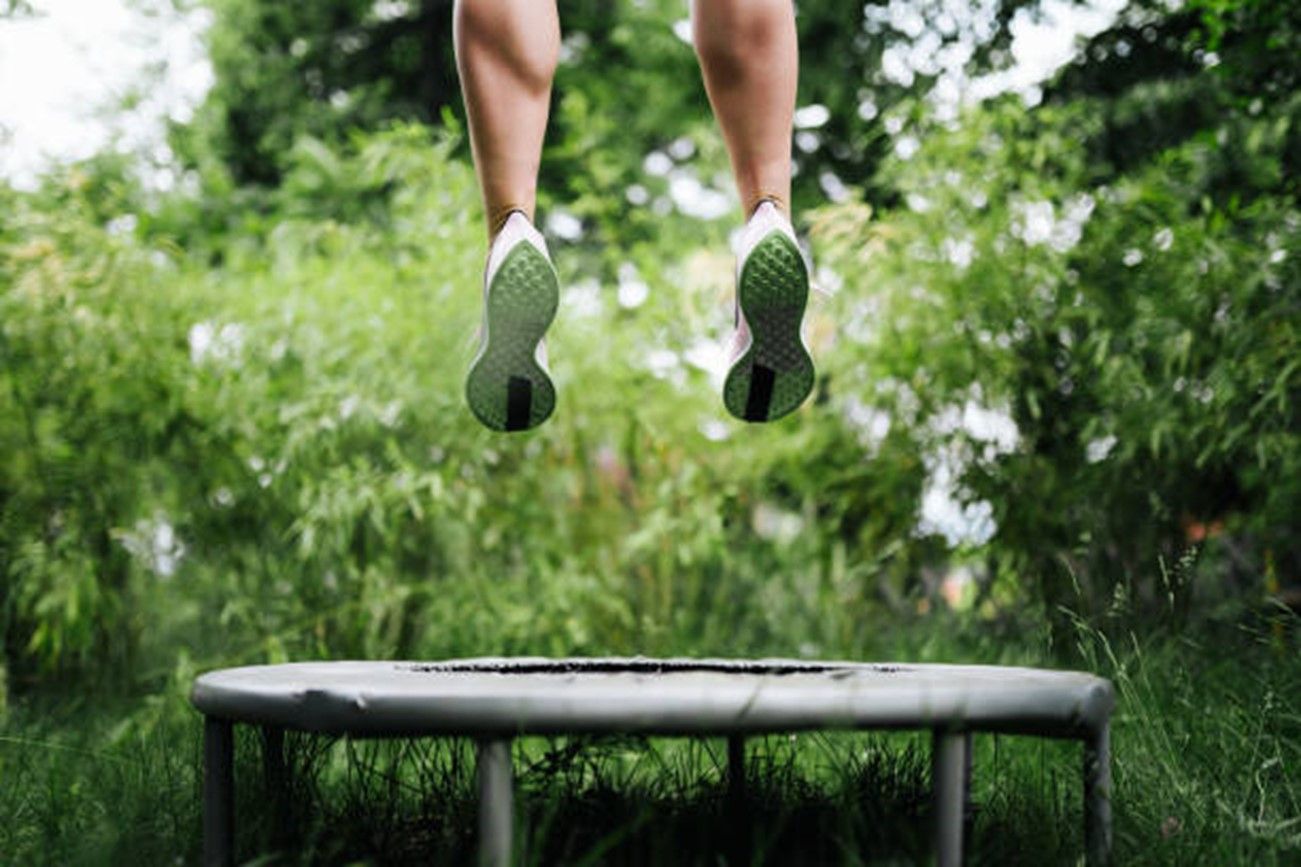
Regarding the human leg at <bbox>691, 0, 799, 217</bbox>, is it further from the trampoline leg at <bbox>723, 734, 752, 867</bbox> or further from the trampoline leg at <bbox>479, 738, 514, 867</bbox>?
the trampoline leg at <bbox>479, 738, 514, 867</bbox>

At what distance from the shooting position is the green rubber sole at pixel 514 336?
1763 millimetres

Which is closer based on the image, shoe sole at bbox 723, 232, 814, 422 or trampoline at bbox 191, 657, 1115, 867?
trampoline at bbox 191, 657, 1115, 867

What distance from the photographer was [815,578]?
428cm

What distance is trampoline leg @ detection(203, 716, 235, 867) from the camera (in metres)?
1.51

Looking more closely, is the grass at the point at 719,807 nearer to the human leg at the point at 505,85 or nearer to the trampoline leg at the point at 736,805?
the trampoline leg at the point at 736,805

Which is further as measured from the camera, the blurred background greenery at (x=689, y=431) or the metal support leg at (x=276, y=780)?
the blurred background greenery at (x=689, y=431)

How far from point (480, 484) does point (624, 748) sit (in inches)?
75.2

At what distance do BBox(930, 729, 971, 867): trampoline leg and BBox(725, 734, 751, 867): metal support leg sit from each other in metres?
0.36

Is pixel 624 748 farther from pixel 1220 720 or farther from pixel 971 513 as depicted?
pixel 971 513

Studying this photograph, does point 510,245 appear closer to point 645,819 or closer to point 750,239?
point 750,239

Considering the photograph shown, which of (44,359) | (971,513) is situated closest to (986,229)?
(971,513)

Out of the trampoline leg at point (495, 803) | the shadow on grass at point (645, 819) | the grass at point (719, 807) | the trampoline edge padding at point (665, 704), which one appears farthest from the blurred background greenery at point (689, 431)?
the trampoline leg at point (495, 803)

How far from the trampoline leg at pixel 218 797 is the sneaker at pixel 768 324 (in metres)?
0.73

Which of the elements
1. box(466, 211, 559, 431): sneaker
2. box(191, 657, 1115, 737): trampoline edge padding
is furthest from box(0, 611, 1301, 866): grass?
box(466, 211, 559, 431): sneaker
